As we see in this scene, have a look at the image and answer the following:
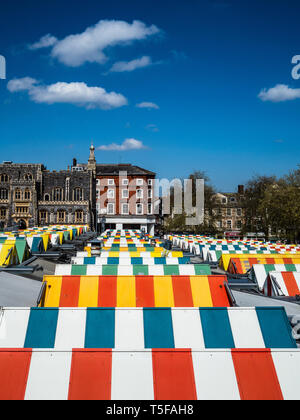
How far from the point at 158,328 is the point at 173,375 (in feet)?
4.02

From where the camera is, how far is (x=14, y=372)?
295 cm

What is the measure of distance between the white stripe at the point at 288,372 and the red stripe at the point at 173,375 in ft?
2.40

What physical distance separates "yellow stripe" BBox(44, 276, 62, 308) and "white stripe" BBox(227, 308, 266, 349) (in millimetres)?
2831

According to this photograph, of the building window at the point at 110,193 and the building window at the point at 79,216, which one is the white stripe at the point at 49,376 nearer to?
the building window at the point at 79,216

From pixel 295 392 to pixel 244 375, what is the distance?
41 cm

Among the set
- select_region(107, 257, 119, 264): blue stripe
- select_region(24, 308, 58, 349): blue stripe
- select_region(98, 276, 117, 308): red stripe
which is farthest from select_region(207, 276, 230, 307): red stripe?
select_region(107, 257, 119, 264): blue stripe

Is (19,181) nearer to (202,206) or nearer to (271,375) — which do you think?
(202,206)

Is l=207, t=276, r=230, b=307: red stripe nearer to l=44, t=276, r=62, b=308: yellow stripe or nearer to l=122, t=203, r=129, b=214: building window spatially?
l=44, t=276, r=62, b=308: yellow stripe

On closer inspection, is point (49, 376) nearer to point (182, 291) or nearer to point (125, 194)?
point (182, 291)

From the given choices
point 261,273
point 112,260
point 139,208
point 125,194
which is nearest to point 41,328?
point 112,260

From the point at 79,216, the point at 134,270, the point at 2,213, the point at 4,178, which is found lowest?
the point at 79,216

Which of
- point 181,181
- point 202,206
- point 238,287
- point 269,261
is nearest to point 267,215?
point 202,206

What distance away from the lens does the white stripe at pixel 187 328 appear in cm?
409

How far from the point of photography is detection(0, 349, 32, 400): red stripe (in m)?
2.84
